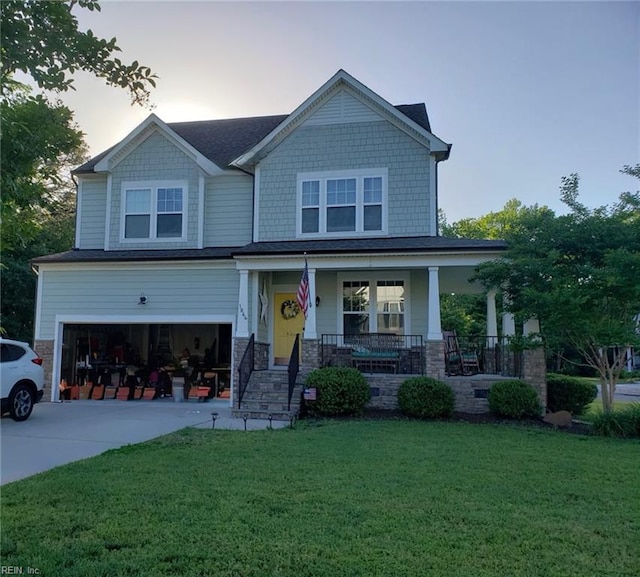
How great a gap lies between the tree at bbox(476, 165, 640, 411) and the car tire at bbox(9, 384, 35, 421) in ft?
33.2

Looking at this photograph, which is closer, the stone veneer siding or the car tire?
the car tire

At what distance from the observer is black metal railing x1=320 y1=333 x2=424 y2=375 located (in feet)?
42.9

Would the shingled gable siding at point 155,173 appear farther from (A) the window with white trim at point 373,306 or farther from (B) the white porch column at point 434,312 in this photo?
(B) the white porch column at point 434,312

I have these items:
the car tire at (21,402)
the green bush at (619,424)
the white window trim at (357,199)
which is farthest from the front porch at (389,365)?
the car tire at (21,402)

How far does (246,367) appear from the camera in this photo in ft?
42.1

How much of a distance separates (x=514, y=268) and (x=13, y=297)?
2006cm

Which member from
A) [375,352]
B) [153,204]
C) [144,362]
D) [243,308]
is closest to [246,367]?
[243,308]

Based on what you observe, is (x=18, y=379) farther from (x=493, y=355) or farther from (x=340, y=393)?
(x=493, y=355)

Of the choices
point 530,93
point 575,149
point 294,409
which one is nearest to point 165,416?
point 294,409

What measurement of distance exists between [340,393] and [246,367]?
2.75m

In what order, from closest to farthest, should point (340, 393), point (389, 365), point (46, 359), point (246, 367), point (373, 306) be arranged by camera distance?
point (340, 393) < point (246, 367) < point (389, 365) < point (373, 306) < point (46, 359)

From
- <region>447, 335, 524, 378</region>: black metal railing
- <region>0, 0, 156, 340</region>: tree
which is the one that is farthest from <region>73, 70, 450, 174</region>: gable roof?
<region>0, 0, 156, 340</region>: tree

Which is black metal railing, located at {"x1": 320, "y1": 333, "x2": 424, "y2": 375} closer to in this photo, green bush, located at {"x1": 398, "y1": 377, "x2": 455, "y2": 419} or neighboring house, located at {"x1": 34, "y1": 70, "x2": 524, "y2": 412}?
neighboring house, located at {"x1": 34, "y1": 70, "x2": 524, "y2": 412}

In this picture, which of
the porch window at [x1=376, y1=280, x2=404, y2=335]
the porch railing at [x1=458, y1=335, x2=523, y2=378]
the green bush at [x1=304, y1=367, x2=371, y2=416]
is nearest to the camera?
the green bush at [x1=304, y1=367, x2=371, y2=416]
